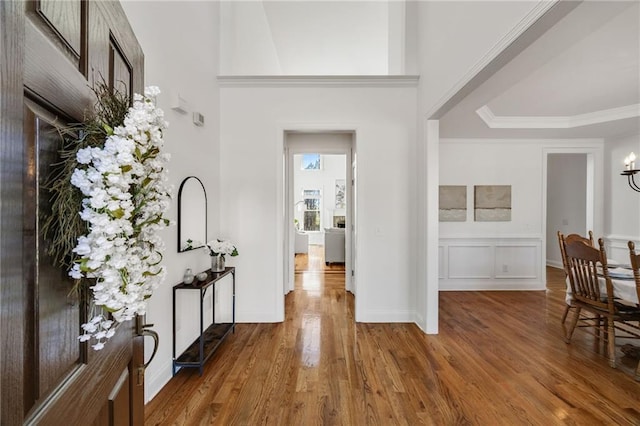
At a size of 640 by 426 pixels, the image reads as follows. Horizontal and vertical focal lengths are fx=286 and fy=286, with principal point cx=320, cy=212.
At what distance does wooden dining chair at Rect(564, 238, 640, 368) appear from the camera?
2.49m

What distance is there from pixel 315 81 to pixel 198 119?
148 centimetres

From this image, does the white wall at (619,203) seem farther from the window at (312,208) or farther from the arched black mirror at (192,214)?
the window at (312,208)

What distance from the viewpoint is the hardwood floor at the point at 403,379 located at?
6.30 feet

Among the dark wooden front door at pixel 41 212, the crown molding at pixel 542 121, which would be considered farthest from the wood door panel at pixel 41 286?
the crown molding at pixel 542 121

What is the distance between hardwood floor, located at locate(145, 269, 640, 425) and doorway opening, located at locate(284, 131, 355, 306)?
1460 mm

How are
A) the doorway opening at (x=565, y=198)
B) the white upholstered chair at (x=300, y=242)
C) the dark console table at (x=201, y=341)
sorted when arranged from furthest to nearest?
the white upholstered chair at (x=300, y=242) < the doorway opening at (x=565, y=198) < the dark console table at (x=201, y=341)

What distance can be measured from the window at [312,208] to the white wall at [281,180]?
749 cm

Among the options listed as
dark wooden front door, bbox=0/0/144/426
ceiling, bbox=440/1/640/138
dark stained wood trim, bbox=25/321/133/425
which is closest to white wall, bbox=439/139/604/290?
ceiling, bbox=440/1/640/138

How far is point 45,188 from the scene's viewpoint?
2.01 ft


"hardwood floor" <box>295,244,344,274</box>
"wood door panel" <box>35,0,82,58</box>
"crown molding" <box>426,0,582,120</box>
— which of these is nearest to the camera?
"wood door panel" <box>35,0,82,58</box>

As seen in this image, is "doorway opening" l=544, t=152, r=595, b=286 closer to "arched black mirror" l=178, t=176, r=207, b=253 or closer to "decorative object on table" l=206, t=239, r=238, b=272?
"decorative object on table" l=206, t=239, r=238, b=272

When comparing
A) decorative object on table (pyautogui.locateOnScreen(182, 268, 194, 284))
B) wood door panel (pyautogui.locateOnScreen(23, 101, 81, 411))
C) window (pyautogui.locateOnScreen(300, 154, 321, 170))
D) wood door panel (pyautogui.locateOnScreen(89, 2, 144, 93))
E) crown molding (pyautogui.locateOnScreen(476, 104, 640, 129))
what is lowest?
decorative object on table (pyautogui.locateOnScreen(182, 268, 194, 284))

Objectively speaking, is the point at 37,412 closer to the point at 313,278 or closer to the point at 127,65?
the point at 127,65

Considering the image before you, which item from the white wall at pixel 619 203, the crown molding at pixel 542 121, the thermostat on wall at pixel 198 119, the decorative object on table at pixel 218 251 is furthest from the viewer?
the white wall at pixel 619 203
